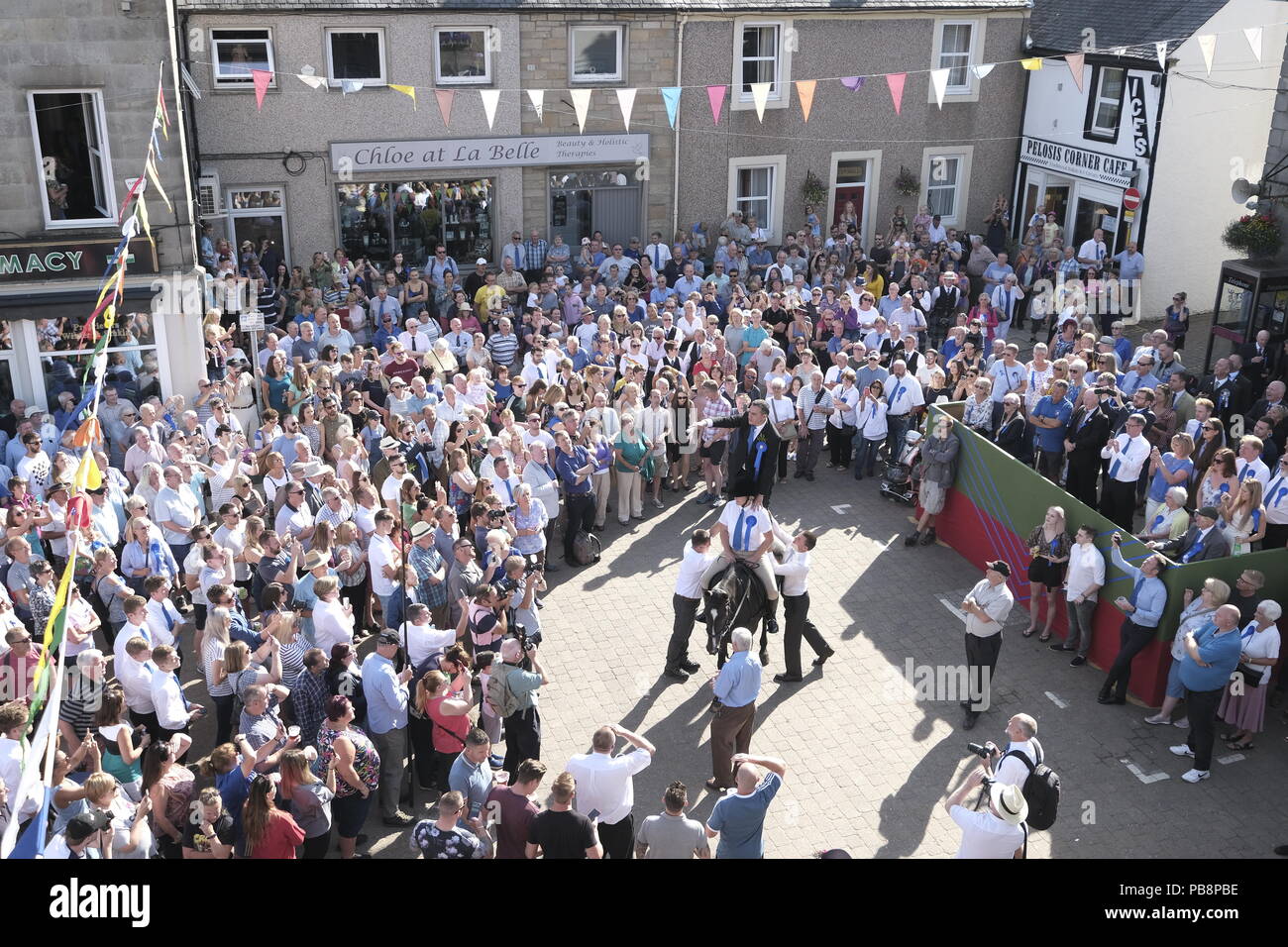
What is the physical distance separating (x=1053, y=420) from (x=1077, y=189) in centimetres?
1085

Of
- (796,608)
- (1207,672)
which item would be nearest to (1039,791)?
(1207,672)

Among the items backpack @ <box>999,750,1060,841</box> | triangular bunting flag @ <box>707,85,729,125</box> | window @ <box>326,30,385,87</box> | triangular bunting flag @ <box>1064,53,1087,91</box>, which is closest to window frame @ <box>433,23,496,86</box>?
window @ <box>326,30,385,87</box>

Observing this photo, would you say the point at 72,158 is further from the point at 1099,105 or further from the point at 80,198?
the point at 1099,105

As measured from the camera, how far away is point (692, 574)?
35.8ft

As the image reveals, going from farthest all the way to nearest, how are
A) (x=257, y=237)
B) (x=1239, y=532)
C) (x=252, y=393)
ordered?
(x=257, y=237) < (x=252, y=393) < (x=1239, y=532)

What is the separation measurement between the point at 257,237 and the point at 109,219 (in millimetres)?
4989

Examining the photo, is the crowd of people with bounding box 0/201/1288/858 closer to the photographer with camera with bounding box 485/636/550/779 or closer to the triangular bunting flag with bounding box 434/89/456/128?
the photographer with camera with bounding box 485/636/550/779

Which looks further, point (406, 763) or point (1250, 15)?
point (1250, 15)

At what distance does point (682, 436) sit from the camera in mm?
14695

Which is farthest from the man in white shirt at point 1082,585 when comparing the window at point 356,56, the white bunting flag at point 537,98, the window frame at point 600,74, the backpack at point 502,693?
the window at point 356,56

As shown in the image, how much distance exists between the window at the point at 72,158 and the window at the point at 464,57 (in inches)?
259

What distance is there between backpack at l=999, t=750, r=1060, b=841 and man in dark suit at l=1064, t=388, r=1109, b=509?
6.07m

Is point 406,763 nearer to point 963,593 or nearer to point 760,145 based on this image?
point 963,593
